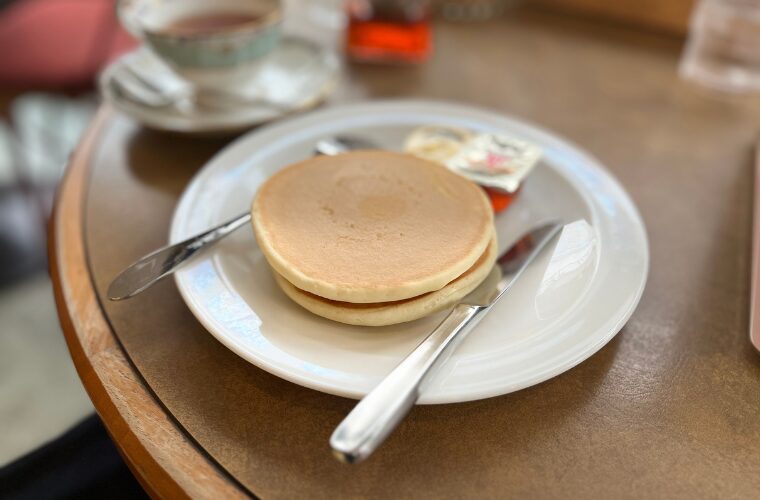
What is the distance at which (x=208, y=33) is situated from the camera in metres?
0.86

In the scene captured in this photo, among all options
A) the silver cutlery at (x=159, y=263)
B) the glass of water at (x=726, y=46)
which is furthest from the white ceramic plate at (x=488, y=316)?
the glass of water at (x=726, y=46)

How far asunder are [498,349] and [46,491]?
0.46 metres

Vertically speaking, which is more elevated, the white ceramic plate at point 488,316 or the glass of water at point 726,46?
the glass of water at point 726,46

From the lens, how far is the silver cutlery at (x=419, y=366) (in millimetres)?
429

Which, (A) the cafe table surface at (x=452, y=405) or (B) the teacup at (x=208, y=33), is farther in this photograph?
(B) the teacup at (x=208, y=33)

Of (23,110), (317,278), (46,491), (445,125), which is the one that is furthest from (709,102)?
(23,110)

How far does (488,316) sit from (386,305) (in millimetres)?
93

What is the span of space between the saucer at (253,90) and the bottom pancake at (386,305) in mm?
342

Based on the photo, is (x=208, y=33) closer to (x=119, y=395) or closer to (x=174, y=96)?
(x=174, y=96)

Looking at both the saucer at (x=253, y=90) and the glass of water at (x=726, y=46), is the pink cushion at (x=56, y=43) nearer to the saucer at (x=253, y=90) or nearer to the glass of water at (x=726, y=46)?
the saucer at (x=253, y=90)

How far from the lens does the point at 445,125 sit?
2.71ft

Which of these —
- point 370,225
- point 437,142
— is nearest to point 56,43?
point 437,142

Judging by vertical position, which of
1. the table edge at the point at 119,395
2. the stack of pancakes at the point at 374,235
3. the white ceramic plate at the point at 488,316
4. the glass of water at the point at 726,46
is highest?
the glass of water at the point at 726,46

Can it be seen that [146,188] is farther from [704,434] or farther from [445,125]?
[704,434]
